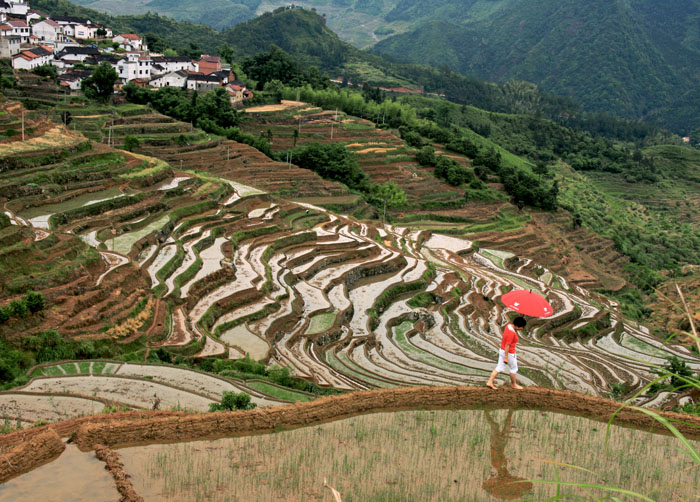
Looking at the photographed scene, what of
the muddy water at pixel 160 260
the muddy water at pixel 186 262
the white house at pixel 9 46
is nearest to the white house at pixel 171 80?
the white house at pixel 9 46

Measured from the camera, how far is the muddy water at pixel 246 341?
13781 millimetres

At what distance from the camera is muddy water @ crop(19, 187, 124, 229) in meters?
17.0

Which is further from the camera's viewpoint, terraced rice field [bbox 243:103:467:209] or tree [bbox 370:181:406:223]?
terraced rice field [bbox 243:103:467:209]

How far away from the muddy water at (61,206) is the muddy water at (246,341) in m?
5.79

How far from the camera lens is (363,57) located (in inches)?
3723

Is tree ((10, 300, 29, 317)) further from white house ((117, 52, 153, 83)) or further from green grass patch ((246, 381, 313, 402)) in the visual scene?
white house ((117, 52, 153, 83))

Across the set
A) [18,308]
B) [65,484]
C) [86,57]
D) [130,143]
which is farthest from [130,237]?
[86,57]

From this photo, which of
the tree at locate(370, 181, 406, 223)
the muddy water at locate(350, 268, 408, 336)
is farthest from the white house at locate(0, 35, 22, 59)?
the muddy water at locate(350, 268, 408, 336)

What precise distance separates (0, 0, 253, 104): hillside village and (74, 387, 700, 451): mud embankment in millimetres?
30888

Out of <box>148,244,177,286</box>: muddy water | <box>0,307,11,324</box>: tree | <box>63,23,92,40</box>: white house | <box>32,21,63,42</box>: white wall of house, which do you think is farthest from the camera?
<box>63,23,92,40</box>: white house

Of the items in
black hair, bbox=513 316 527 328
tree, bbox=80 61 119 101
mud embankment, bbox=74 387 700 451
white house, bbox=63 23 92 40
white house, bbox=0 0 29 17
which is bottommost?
mud embankment, bbox=74 387 700 451

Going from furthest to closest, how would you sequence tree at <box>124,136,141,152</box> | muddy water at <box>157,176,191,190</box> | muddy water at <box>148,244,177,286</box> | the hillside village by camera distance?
the hillside village < tree at <box>124,136,141,152</box> < muddy water at <box>157,176,191,190</box> < muddy water at <box>148,244,177,286</box>

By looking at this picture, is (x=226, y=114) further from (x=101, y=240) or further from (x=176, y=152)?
(x=101, y=240)

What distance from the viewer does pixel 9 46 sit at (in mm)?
36062
